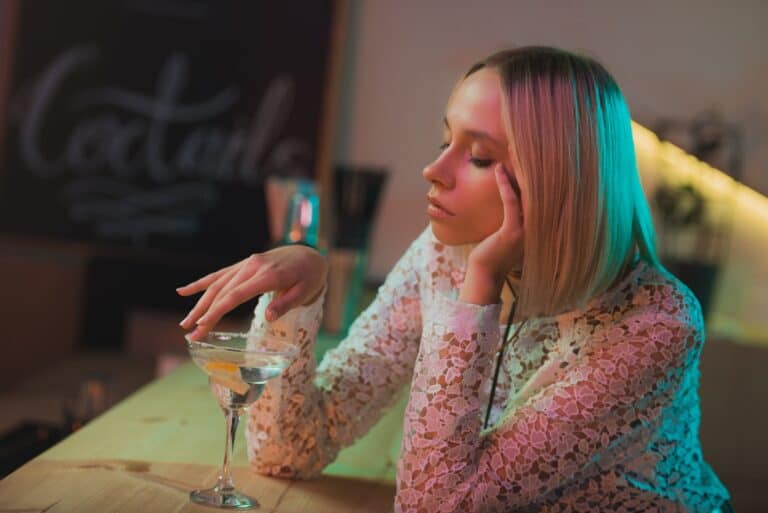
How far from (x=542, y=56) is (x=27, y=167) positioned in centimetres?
338

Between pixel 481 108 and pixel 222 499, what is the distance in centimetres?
61

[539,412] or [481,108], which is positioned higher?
[481,108]

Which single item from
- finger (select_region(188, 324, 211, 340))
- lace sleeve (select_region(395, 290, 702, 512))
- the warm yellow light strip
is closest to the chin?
lace sleeve (select_region(395, 290, 702, 512))

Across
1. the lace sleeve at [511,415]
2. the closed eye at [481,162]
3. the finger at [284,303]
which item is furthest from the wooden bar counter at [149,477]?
the closed eye at [481,162]

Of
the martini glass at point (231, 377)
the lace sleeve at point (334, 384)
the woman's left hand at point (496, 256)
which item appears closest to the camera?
the martini glass at point (231, 377)

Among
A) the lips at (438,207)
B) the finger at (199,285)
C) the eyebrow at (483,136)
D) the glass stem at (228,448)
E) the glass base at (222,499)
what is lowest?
the glass base at (222,499)

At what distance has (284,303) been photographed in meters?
1.40

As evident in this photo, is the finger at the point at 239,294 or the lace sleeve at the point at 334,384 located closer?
the finger at the point at 239,294

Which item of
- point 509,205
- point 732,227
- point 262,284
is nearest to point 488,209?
point 509,205

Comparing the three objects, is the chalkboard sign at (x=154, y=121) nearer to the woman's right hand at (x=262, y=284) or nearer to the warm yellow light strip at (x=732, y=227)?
the warm yellow light strip at (x=732, y=227)

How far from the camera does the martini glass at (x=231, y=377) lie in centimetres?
125

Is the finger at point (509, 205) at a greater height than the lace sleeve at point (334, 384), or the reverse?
the finger at point (509, 205)

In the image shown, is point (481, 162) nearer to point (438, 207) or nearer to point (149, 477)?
Result: point (438, 207)

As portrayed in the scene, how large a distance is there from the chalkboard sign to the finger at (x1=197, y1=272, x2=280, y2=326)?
2.92 m
